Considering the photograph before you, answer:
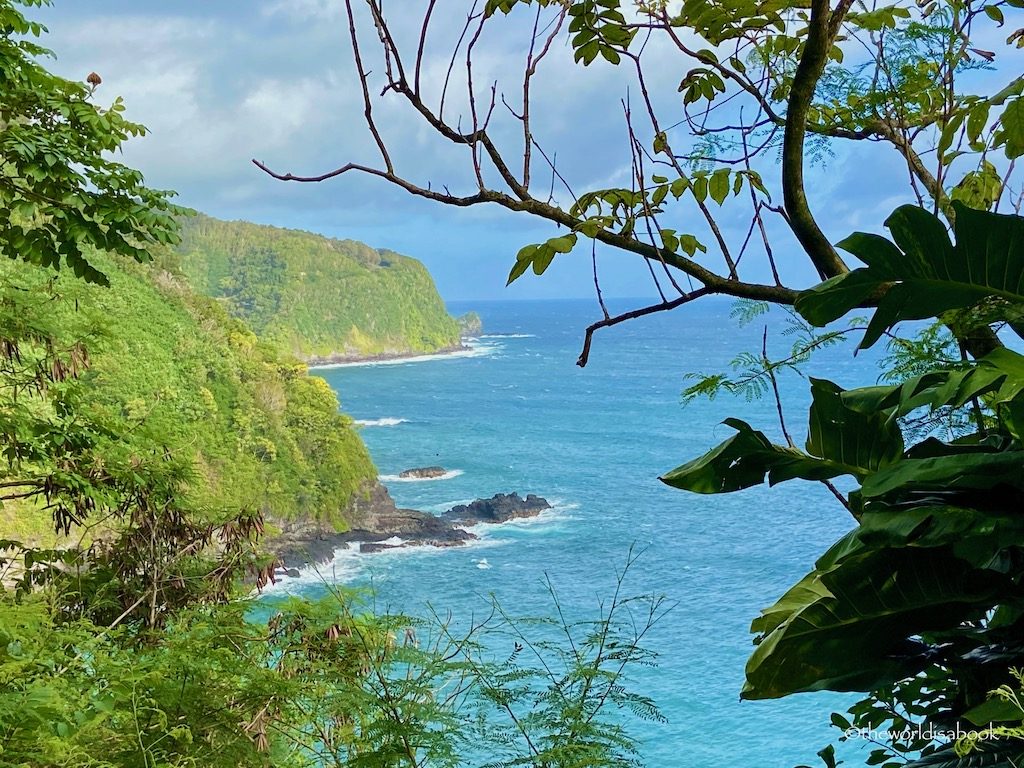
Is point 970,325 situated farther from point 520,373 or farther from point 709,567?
point 520,373

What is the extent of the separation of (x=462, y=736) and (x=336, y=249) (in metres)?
46.1

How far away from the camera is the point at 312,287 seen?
1635 inches

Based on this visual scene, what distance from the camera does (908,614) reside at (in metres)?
0.91

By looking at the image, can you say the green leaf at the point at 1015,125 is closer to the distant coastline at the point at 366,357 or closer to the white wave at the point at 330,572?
the white wave at the point at 330,572

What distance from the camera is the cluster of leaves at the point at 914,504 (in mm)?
787

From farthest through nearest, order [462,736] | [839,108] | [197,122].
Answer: [197,122]
[462,736]
[839,108]

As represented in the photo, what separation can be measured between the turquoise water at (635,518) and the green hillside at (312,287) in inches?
152

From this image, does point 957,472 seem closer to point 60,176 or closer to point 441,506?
point 60,176

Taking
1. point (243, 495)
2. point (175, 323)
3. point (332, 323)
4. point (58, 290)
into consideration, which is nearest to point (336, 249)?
point (332, 323)

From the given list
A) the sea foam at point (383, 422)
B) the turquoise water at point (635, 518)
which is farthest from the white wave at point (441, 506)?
the sea foam at point (383, 422)

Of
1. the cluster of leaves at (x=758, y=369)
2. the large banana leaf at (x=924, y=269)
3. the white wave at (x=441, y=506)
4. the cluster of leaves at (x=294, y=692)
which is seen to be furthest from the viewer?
the white wave at (x=441, y=506)

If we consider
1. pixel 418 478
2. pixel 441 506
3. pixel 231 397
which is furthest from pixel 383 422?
pixel 231 397

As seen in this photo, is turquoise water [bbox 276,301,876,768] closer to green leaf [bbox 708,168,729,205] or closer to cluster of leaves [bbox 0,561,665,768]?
cluster of leaves [bbox 0,561,665,768]

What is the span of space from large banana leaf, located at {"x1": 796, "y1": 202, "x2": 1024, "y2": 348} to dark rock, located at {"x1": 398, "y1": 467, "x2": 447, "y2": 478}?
23.2m
